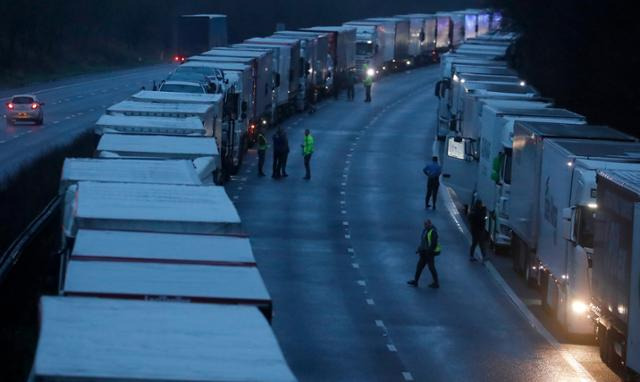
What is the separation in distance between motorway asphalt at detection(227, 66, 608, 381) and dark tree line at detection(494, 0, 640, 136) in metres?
5.69

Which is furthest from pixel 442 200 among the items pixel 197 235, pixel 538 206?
pixel 197 235

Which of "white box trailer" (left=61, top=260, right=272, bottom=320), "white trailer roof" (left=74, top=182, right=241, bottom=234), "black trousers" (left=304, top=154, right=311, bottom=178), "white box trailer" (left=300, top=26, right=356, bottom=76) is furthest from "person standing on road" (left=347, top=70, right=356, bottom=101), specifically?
"white box trailer" (left=61, top=260, right=272, bottom=320)

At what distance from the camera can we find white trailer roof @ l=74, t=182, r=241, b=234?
15.2 m

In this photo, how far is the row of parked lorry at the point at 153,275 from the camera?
9.09 meters

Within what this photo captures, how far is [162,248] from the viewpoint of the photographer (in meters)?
13.7

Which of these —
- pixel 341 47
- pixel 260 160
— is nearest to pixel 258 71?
pixel 260 160

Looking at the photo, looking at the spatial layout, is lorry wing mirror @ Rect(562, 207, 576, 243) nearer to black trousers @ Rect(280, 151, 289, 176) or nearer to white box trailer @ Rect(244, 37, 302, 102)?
black trousers @ Rect(280, 151, 289, 176)

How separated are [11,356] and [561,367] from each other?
8.48 meters

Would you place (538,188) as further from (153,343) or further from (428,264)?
(153,343)

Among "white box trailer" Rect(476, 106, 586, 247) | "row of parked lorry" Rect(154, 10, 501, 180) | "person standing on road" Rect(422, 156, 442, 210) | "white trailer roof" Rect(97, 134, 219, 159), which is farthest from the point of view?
"row of parked lorry" Rect(154, 10, 501, 180)

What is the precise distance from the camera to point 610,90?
41.1 meters

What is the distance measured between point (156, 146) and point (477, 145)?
1203 centimetres

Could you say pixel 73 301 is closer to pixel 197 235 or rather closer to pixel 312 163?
pixel 197 235

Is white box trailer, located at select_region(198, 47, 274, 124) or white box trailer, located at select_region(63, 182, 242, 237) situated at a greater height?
white box trailer, located at select_region(63, 182, 242, 237)
